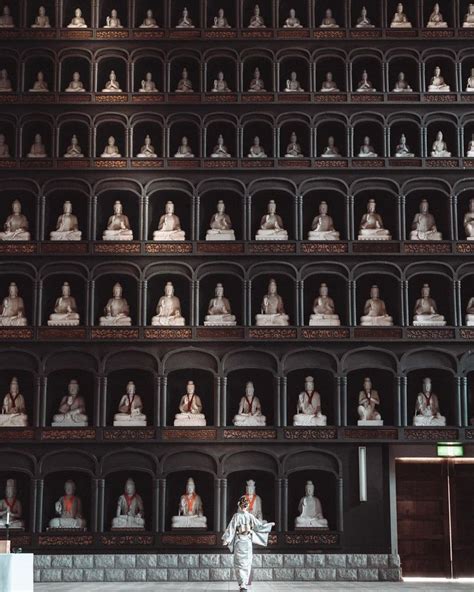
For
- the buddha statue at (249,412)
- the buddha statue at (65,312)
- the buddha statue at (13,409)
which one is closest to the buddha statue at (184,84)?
the buddha statue at (65,312)

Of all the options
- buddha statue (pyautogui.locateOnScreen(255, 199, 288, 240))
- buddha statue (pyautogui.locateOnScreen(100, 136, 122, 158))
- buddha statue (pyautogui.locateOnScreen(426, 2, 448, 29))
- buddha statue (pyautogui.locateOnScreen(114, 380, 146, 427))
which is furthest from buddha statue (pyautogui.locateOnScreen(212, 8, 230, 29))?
buddha statue (pyautogui.locateOnScreen(114, 380, 146, 427))

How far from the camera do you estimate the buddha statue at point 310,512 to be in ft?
119

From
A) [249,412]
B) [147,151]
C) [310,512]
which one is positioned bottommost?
[310,512]

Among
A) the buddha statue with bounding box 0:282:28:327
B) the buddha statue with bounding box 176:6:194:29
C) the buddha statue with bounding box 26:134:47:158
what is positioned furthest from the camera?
the buddha statue with bounding box 176:6:194:29

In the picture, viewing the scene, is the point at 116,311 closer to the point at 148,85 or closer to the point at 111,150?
the point at 111,150

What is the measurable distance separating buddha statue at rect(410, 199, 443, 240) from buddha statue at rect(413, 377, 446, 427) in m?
4.96

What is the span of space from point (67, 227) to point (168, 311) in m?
4.66

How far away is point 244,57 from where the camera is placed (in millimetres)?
39781

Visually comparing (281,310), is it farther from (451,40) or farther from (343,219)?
(451,40)

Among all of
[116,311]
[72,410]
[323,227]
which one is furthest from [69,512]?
[323,227]

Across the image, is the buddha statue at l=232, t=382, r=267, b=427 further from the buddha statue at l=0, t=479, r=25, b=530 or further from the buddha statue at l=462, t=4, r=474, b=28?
the buddha statue at l=462, t=4, r=474, b=28

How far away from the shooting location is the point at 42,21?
1581 inches

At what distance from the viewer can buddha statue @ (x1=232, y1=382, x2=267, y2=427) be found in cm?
3694

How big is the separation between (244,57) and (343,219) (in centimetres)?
689
